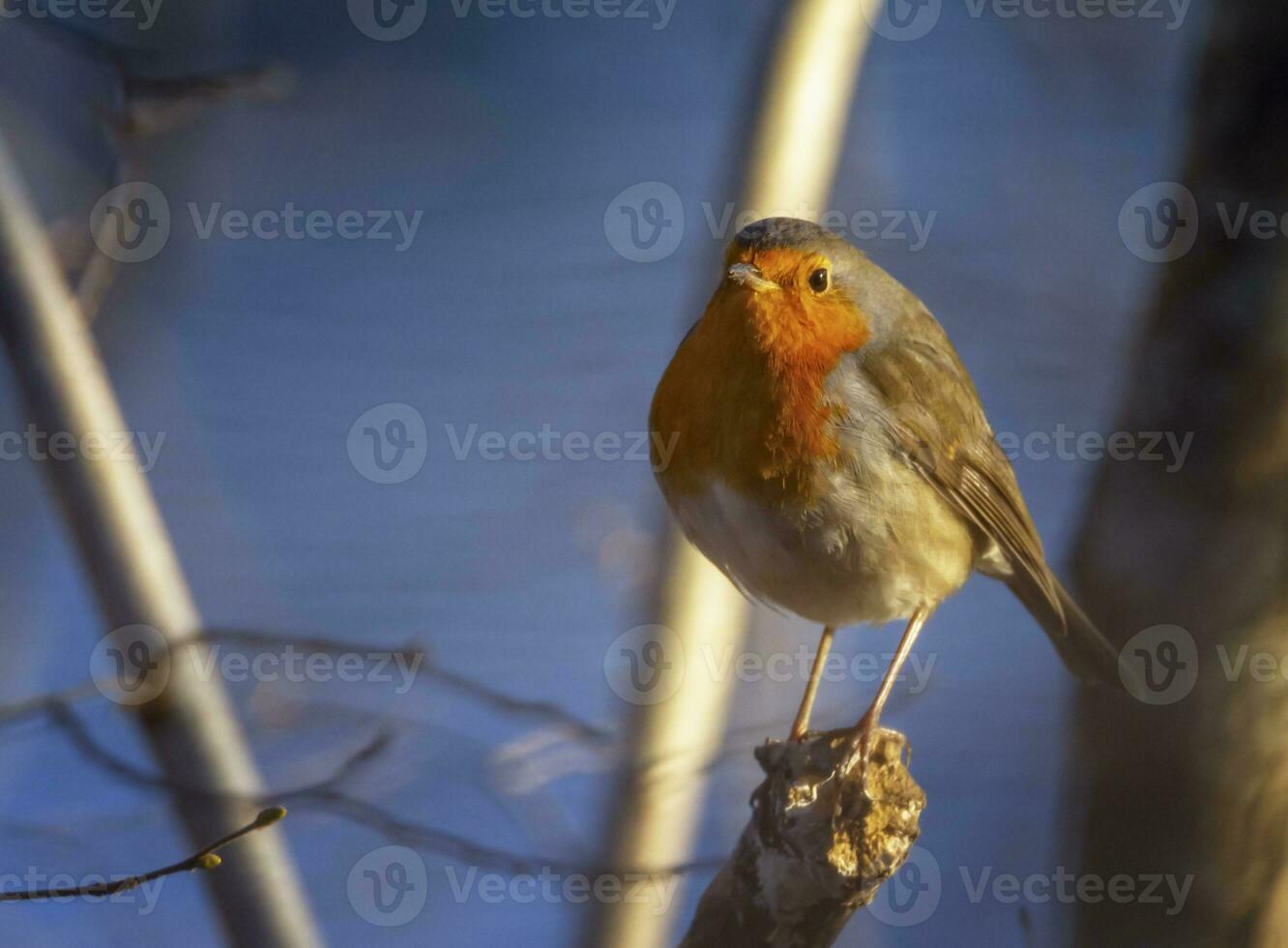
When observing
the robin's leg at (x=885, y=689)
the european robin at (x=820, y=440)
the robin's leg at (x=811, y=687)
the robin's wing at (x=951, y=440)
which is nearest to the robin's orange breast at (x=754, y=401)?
the european robin at (x=820, y=440)

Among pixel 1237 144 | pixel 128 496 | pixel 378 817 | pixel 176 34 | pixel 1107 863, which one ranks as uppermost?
pixel 176 34

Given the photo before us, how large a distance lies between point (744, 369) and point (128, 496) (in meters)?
1.39

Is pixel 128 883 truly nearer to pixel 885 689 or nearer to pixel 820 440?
pixel 820 440

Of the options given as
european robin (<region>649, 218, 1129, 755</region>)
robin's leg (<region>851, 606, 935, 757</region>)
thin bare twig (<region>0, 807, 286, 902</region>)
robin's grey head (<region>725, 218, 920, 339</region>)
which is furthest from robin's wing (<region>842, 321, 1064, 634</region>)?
thin bare twig (<region>0, 807, 286, 902</region>)

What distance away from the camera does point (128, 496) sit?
2.67 m

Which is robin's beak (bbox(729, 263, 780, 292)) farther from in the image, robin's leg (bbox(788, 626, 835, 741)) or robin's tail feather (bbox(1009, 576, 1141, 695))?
robin's tail feather (bbox(1009, 576, 1141, 695))

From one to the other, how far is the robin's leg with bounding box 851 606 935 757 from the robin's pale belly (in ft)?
0.42

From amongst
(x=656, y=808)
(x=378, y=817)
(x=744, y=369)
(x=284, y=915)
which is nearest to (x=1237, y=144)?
(x=744, y=369)

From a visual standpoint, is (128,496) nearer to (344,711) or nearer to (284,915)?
(284,915)

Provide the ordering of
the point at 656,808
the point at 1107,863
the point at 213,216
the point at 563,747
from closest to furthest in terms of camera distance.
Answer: the point at 1107,863, the point at 656,808, the point at 563,747, the point at 213,216

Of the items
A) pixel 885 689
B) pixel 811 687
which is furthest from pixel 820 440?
pixel 811 687

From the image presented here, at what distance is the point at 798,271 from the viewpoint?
8.70 feet

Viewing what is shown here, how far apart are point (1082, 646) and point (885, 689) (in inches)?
29.8

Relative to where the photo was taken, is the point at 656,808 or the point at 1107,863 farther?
the point at 656,808
